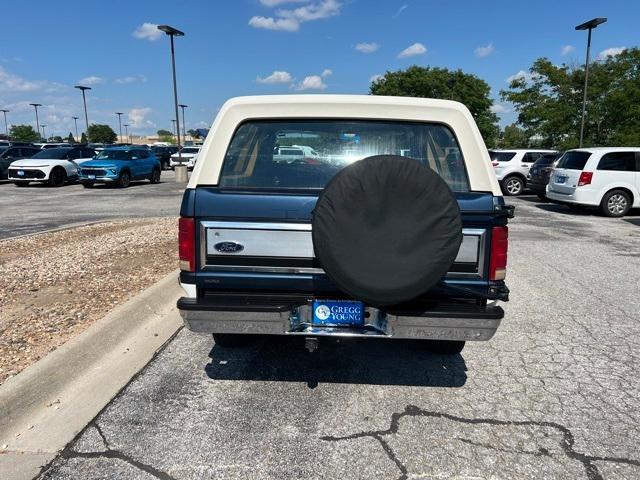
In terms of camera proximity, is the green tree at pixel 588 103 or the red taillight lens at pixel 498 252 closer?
the red taillight lens at pixel 498 252

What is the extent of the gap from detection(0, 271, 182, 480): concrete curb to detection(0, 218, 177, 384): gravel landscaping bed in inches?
9.0

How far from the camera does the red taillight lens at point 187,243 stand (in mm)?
3027

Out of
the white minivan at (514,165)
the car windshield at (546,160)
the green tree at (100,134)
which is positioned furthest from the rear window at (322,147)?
the green tree at (100,134)

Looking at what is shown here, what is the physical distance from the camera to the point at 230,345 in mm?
4199

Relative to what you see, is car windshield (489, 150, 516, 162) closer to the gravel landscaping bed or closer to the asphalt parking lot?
the asphalt parking lot

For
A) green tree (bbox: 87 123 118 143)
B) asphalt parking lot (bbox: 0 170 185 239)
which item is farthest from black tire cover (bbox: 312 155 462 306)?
green tree (bbox: 87 123 118 143)

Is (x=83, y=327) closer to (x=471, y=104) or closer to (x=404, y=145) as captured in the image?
(x=404, y=145)

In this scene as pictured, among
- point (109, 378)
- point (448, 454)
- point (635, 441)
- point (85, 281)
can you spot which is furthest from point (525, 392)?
point (85, 281)

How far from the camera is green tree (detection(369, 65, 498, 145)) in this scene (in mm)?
51781

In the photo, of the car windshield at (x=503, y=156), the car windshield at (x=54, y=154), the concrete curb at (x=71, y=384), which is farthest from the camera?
the car windshield at (x=54, y=154)

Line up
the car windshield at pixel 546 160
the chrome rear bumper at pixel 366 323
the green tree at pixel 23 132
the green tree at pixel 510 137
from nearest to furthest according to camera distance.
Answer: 1. the chrome rear bumper at pixel 366 323
2. the car windshield at pixel 546 160
3. the green tree at pixel 510 137
4. the green tree at pixel 23 132

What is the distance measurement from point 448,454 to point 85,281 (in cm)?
455

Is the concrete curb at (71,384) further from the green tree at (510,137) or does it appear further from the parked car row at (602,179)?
the green tree at (510,137)

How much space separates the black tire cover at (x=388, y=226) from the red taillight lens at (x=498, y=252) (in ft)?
1.40
